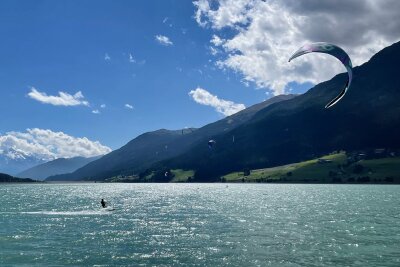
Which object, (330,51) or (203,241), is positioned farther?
(203,241)

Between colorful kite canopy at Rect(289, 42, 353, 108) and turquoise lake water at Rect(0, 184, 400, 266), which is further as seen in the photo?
colorful kite canopy at Rect(289, 42, 353, 108)

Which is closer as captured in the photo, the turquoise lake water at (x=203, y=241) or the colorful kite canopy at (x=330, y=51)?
the turquoise lake water at (x=203, y=241)

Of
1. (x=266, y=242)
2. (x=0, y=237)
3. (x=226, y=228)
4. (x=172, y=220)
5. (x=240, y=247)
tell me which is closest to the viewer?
(x=240, y=247)

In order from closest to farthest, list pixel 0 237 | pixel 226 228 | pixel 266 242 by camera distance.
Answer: pixel 266 242
pixel 0 237
pixel 226 228

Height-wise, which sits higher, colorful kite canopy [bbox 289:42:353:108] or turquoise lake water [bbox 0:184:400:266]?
colorful kite canopy [bbox 289:42:353:108]

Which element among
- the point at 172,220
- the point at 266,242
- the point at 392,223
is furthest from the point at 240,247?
the point at 392,223

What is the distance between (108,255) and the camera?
47.9 metres

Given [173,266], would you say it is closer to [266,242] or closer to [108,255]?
[108,255]

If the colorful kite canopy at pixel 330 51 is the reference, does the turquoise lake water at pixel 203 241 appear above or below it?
below

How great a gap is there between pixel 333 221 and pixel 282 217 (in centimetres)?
1086

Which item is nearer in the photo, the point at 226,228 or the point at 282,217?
the point at 226,228

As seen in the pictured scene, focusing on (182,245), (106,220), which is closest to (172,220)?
(106,220)

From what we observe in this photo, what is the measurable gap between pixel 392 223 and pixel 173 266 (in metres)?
51.4

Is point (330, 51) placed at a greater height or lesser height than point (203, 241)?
greater
